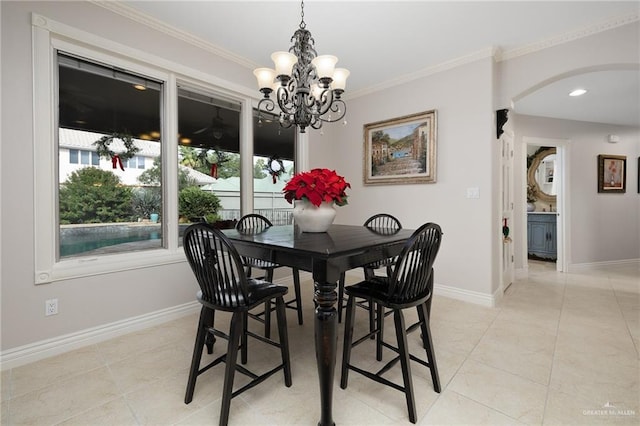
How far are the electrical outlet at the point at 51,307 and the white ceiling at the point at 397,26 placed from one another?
233 centimetres

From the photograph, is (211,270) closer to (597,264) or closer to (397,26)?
(397,26)

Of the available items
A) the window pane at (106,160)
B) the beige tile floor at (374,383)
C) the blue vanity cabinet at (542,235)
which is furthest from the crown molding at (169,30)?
the blue vanity cabinet at (542,235)

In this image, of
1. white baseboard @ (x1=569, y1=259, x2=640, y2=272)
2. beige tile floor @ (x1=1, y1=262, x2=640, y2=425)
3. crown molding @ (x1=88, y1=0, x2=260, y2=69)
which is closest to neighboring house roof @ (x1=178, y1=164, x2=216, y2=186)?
crown molding @ (x1=88, y1=0, x2=260, y2=69)

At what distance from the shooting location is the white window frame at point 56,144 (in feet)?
6.56

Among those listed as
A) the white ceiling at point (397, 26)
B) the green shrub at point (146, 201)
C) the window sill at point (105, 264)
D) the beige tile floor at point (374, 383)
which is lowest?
the beige tile floor at point (374, 383)

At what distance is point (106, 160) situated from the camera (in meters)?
2.43

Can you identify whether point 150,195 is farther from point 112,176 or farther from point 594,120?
point 594,120

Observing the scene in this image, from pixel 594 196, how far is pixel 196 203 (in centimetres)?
614

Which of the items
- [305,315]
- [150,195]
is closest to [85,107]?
[150,195]

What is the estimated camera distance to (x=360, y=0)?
2264 mm

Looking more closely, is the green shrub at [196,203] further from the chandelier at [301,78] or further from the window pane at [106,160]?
the chandelier at [301,78]

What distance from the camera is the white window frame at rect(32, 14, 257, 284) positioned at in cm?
200

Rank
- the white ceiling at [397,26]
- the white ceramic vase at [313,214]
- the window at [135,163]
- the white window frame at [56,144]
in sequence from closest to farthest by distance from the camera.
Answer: the white ceramic vase at [313,214], the white window frame at [56,144], the white ceiling at [397,26], the window at [135,163]

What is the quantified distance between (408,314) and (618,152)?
523 centimetres
